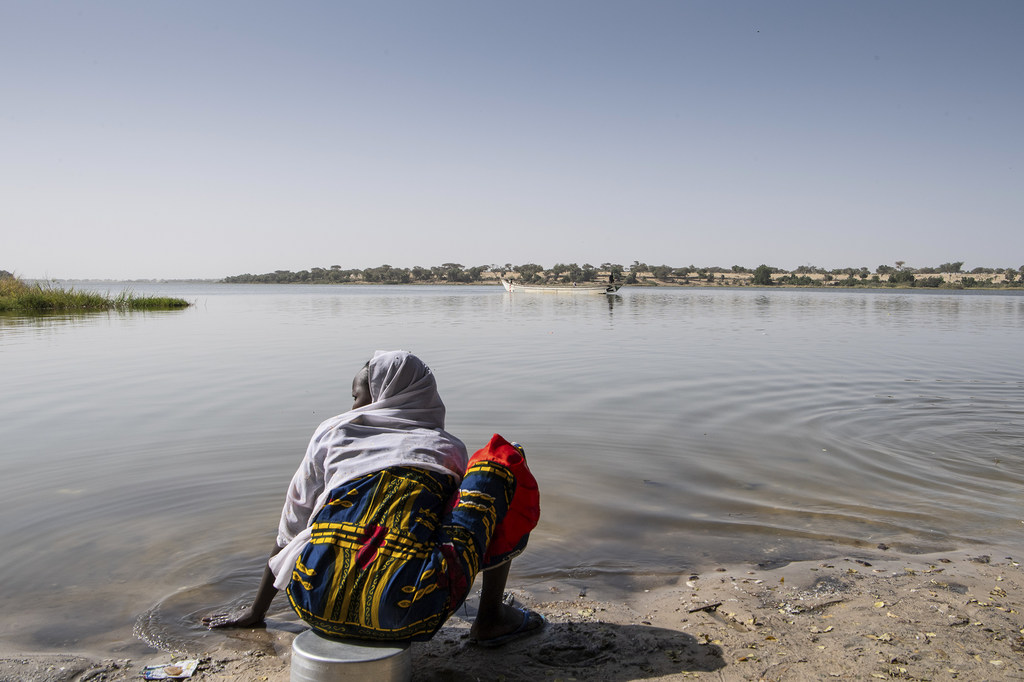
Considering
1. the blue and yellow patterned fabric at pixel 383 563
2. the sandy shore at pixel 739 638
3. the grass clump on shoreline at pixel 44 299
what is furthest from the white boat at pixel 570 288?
the blue and yellow patterned fabric at pixel 383 563

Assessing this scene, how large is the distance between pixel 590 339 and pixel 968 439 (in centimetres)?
1166

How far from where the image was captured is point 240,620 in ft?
11.0

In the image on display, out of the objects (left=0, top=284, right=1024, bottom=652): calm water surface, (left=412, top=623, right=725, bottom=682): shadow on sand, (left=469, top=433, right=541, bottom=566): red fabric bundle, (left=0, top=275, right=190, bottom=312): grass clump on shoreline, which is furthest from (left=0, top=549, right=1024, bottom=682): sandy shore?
(left=0, top=275, right=190, bottom=312): grass clump on shoreline

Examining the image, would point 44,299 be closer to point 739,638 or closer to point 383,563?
point 383,563

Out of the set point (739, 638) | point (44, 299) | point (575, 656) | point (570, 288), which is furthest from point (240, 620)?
point (570, 288)

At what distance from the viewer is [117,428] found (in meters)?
7.78

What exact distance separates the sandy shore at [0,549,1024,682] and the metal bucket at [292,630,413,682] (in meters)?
0.50

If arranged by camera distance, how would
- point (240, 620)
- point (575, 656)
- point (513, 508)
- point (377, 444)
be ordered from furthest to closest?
1. point (240, 620)
2. point (575, 656)
3. point (513, 508)
4. point (377, 444)

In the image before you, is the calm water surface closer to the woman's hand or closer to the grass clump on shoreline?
the woman's hand

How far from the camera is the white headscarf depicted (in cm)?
254

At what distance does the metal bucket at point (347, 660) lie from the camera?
7.51 ft

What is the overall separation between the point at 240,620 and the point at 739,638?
232cm

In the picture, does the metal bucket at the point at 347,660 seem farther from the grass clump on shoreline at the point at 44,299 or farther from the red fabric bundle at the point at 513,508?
the grass clump on shoreline at the point at 44,299

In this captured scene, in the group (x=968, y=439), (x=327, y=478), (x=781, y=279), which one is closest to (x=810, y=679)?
(x=327, y=478)
